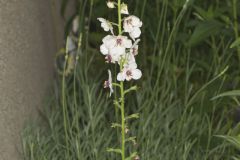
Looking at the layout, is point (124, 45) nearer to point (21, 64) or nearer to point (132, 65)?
point (132, 65)

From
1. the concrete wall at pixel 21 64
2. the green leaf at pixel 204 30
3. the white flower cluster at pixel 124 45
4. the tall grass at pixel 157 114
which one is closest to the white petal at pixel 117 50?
the white flower cluster at pixel 124 45

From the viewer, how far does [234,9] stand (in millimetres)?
1602

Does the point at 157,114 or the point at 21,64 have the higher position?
the point at 21,64

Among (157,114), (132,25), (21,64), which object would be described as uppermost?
(132,25)

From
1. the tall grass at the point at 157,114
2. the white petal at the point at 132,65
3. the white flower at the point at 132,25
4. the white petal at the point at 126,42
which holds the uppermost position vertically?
the white flower at the point at 132,25

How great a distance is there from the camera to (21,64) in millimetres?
1603

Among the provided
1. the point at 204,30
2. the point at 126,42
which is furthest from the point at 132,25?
the point at 204,30

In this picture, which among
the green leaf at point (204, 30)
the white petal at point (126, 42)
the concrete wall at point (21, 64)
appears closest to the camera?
the white petal at point (126, 42)

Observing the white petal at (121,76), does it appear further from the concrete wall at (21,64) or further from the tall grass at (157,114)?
the concrete wall at (21,64)

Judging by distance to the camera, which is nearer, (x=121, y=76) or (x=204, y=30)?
(x=121, y=76)

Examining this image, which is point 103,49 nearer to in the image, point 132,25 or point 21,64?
point 132,25

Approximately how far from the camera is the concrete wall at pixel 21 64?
1.42m

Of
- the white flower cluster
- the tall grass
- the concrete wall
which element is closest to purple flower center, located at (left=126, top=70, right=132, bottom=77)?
the white flower cluster

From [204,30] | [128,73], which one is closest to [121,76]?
[128,73]
